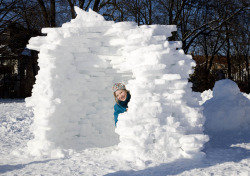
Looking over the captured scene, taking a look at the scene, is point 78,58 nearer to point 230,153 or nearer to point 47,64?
point 47,64

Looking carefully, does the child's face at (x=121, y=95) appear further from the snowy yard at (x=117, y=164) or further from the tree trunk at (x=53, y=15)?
the tree trunk at (x=53, y=15)

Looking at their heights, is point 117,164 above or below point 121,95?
below

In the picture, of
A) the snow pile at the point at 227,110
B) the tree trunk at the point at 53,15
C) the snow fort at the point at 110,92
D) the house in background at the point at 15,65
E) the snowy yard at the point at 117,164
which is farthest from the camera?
the house in background at the point at 15,65

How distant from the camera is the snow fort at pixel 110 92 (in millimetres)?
3758

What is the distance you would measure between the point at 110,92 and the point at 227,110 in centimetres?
288

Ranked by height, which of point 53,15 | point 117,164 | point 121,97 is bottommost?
point 117,164

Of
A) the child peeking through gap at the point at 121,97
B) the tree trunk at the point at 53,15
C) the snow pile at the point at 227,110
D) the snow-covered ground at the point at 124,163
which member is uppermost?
the tree trunk at the point at 53,15

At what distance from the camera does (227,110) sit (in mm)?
5992

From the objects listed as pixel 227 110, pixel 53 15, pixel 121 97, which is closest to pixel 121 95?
pixel 121 97

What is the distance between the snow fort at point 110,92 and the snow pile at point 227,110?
2.08 meters

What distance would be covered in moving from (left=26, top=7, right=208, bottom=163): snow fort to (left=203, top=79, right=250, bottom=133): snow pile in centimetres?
208

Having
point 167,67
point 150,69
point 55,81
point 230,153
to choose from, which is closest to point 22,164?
point 55,81

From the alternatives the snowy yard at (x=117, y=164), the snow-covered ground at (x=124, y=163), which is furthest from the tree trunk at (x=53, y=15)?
the snowy yard at (x=117, y=164)

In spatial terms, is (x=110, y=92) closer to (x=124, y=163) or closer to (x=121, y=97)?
(x=121, y=97)
